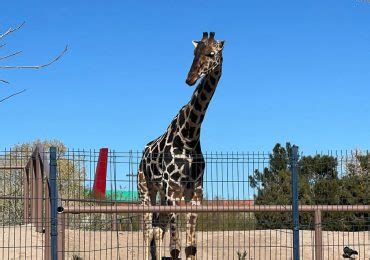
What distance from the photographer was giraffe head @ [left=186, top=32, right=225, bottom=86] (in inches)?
424

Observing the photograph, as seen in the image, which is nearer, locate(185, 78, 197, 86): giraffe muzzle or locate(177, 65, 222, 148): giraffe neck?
locate(185, 78, 197, 86): giraffe muzzle

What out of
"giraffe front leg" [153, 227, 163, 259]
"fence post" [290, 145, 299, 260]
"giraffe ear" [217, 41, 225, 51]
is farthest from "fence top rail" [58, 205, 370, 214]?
"giraffe ear" [217, 41, 225, 51]

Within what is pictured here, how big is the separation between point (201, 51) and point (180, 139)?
1360 millimetres

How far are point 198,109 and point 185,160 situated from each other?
2.87ft

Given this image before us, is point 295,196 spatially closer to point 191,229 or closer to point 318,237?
point 318,237

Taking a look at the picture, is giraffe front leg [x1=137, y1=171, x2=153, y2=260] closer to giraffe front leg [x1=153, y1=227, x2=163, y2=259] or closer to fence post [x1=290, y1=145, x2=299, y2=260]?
giraffe front leg [x1=153, y1=227, x2=163, y2=259]

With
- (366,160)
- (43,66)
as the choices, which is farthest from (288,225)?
(43,66)

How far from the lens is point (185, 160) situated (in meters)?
10.7

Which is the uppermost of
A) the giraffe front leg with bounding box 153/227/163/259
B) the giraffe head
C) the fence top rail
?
the giraffe head

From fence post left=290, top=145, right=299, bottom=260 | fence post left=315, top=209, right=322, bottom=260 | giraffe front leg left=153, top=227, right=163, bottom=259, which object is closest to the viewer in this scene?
fence post left=290, top=145, right=299, bottom=260

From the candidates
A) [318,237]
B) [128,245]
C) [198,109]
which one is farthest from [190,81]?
[128,245]

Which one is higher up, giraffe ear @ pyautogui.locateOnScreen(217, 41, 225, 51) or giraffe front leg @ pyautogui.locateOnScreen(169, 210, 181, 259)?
giraffe ear @ pyautogui.locateOnScreen(217, 41, 225, 51)

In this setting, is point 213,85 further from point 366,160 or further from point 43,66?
point 43,66

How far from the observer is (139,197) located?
475 inches
